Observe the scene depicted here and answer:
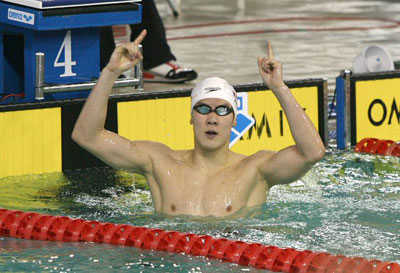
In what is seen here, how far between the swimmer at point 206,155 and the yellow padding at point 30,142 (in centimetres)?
185

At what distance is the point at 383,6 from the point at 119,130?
805cm

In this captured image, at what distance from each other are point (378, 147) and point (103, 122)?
10.3ft

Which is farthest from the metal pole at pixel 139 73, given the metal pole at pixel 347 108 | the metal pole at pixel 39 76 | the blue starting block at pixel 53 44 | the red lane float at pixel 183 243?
the red lane float at pixel 183 243

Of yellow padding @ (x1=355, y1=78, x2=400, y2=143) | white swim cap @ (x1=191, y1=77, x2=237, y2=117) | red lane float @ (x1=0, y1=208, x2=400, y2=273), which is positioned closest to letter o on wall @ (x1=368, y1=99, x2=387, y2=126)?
yellow padding @ (x1=355, y1=78, x2=400, y2=143)

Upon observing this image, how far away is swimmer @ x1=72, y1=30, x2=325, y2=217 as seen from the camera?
16.4ft

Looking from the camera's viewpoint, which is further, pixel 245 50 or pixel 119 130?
pixel 245 50

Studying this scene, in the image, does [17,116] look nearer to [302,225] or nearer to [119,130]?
[119,130]

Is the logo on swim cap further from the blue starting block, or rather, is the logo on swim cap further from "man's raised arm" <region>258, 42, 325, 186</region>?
the blue starting block

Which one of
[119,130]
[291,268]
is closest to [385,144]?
[119,130]

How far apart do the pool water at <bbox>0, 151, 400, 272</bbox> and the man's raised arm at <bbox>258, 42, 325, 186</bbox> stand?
0.43 metres

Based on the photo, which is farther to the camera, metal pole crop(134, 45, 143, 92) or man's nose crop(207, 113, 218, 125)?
metal pole crop(134, 45, 143, 92)

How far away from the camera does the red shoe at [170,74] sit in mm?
9953

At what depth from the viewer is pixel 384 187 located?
22.7 ft

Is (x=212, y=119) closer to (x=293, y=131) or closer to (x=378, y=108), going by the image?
(x=293, y=131)
